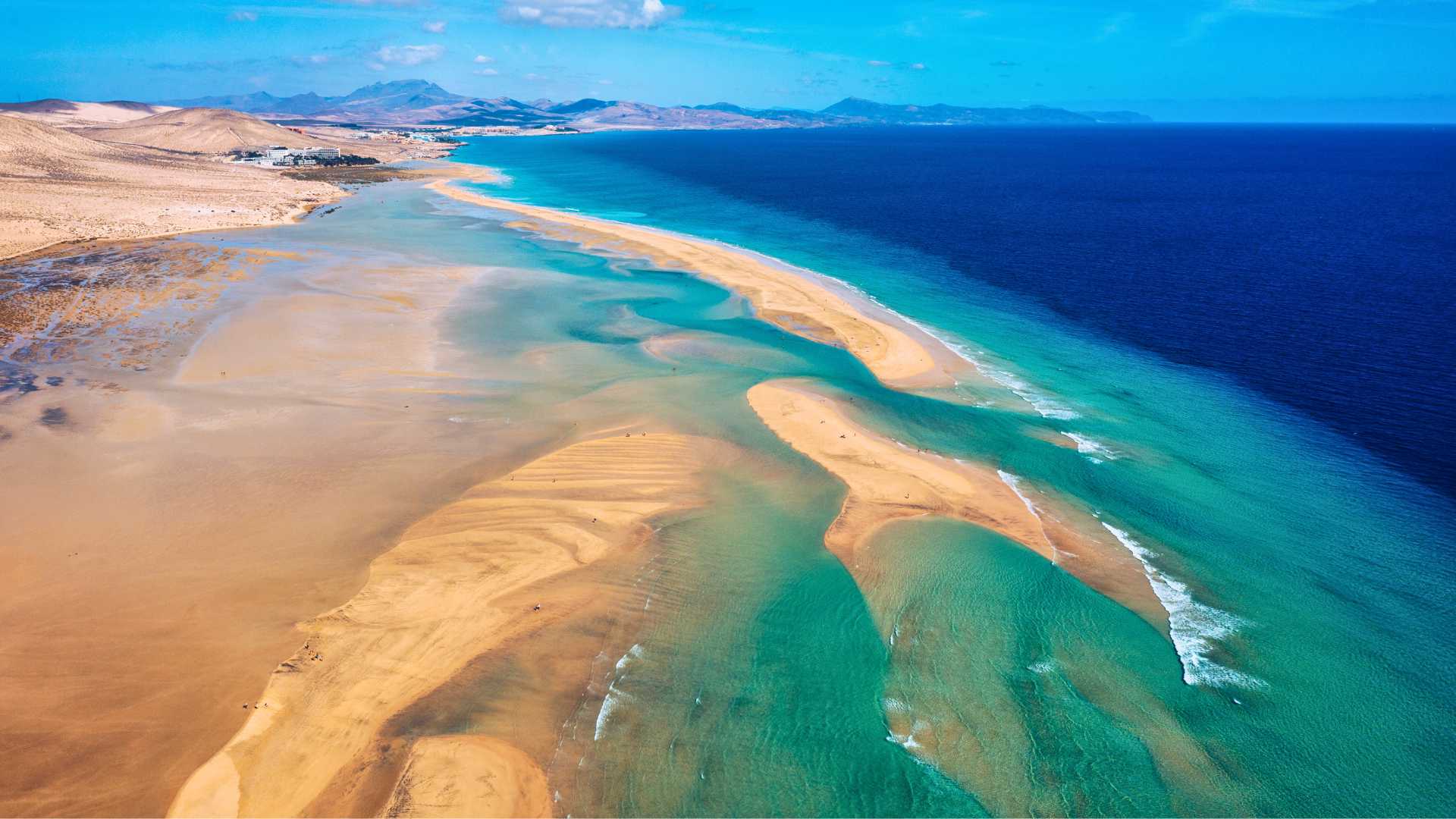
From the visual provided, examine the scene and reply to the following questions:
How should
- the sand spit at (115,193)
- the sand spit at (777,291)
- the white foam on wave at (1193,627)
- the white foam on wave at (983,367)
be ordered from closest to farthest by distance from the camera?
the white foam on wave at (1193,627) < the white foam on wave at (983,367) < the sand spit at (777,291) < the sand spit at (115,193)

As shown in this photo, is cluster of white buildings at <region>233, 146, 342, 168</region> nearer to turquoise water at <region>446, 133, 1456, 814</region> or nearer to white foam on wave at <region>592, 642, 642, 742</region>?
turquoise water at <region>446, 133, 1456, 814</region>

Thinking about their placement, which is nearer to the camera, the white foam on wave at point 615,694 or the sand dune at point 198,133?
the white foam on wave at point 615,694

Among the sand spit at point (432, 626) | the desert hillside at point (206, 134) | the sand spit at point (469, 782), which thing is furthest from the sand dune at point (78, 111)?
the sand spit at point (469, 782)

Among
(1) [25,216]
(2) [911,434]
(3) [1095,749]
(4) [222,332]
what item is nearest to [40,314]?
A: (4) [222,332]

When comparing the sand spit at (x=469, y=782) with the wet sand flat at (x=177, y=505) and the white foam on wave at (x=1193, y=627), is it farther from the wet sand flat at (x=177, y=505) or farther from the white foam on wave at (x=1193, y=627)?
the white foam on wave at (x=1193, y=627)

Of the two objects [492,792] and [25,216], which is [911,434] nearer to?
[492,792]

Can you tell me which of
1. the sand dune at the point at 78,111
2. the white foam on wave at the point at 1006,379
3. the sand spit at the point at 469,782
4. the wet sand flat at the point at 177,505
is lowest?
the sand spit at the point at 469,782
